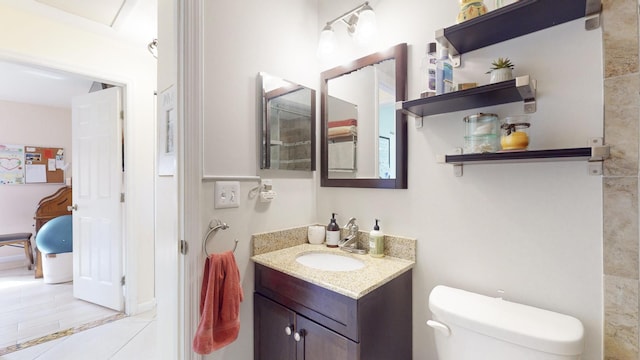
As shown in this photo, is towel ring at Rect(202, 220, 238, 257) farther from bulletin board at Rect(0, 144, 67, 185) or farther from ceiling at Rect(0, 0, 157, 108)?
bulletin board at Rect(0, 144, 67, 185)

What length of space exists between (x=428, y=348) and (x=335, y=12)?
6.22ft

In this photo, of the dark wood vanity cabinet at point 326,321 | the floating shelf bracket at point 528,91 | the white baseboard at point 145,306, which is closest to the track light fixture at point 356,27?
the floating shelf bracket at point 528,91

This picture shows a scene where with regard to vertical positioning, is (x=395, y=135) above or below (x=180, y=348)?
above

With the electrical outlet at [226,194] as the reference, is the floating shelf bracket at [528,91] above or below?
above

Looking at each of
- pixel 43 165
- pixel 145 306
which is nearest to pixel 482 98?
pixel 145 306

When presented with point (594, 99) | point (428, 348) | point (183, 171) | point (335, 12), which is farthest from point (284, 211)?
point (594, 99)

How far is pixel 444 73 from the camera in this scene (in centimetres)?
116

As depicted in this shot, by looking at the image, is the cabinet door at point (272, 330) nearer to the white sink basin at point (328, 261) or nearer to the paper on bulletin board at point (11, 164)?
the white sink basin at point (328, 261)

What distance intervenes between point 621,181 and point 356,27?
127cm

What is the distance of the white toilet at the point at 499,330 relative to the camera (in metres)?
0.80

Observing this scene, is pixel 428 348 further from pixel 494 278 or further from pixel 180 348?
pixel 180 348

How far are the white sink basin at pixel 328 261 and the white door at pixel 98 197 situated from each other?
6.47 feet

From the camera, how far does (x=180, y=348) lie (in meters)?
1.21

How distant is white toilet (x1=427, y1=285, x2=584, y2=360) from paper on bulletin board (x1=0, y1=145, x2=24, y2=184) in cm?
546
